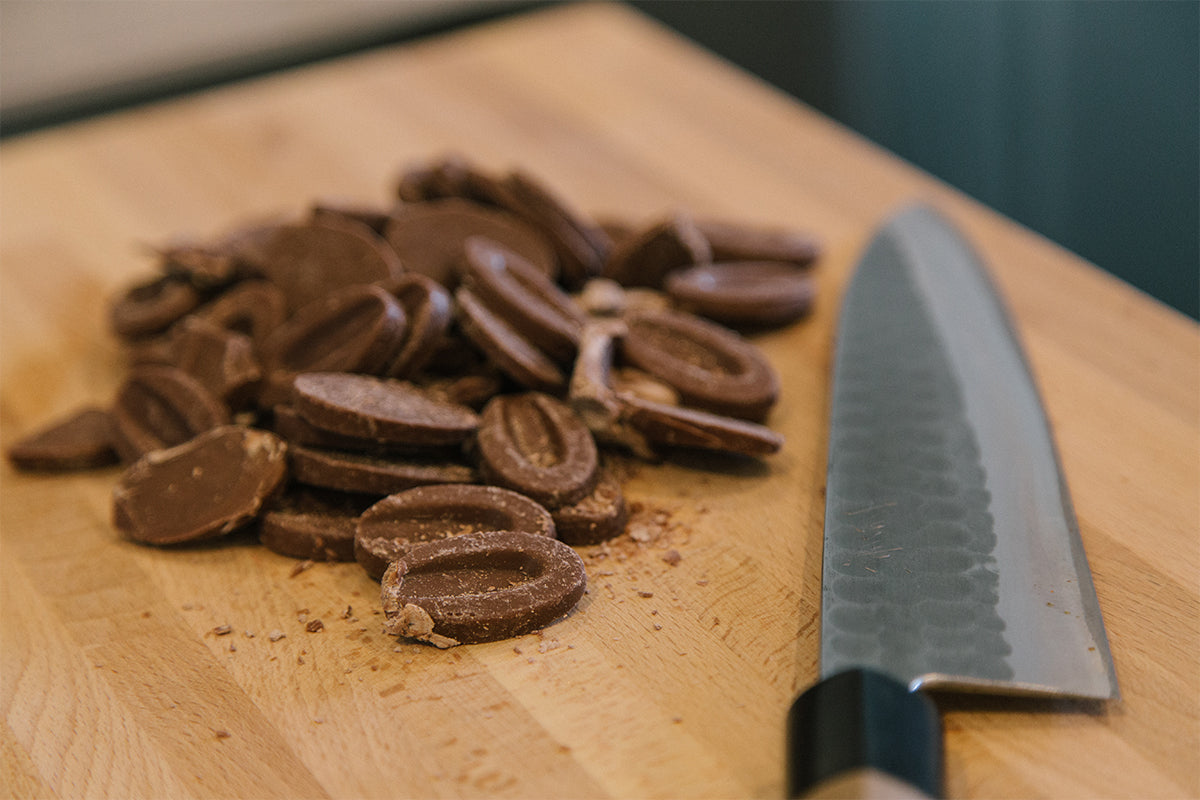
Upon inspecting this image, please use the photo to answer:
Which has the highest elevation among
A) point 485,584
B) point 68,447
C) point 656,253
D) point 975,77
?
point 975,77

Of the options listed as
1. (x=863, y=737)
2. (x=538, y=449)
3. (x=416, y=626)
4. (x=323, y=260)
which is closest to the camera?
(x=863, y=737)

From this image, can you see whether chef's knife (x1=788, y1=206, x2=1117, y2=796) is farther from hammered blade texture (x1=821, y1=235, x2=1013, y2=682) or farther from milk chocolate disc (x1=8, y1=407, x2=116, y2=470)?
milk chocolate disc (x1=8, y1=407, x2=116, y2=470)

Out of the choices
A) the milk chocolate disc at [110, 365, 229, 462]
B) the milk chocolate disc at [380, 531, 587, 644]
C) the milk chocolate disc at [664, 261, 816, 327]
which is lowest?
the milk chocolate disc at [110, 365, 229, 462]

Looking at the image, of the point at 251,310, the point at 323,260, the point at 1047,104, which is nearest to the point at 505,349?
the point at 323,260

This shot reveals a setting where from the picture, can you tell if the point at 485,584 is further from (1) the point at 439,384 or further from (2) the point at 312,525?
(1) the point at 439,384

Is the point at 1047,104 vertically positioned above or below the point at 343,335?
above

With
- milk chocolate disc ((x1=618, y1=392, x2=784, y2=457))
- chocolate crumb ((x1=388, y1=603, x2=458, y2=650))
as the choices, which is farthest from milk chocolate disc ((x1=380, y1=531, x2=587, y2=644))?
milk chocolate disc ((x1=618, y1=392, x2=784, y2=457))
